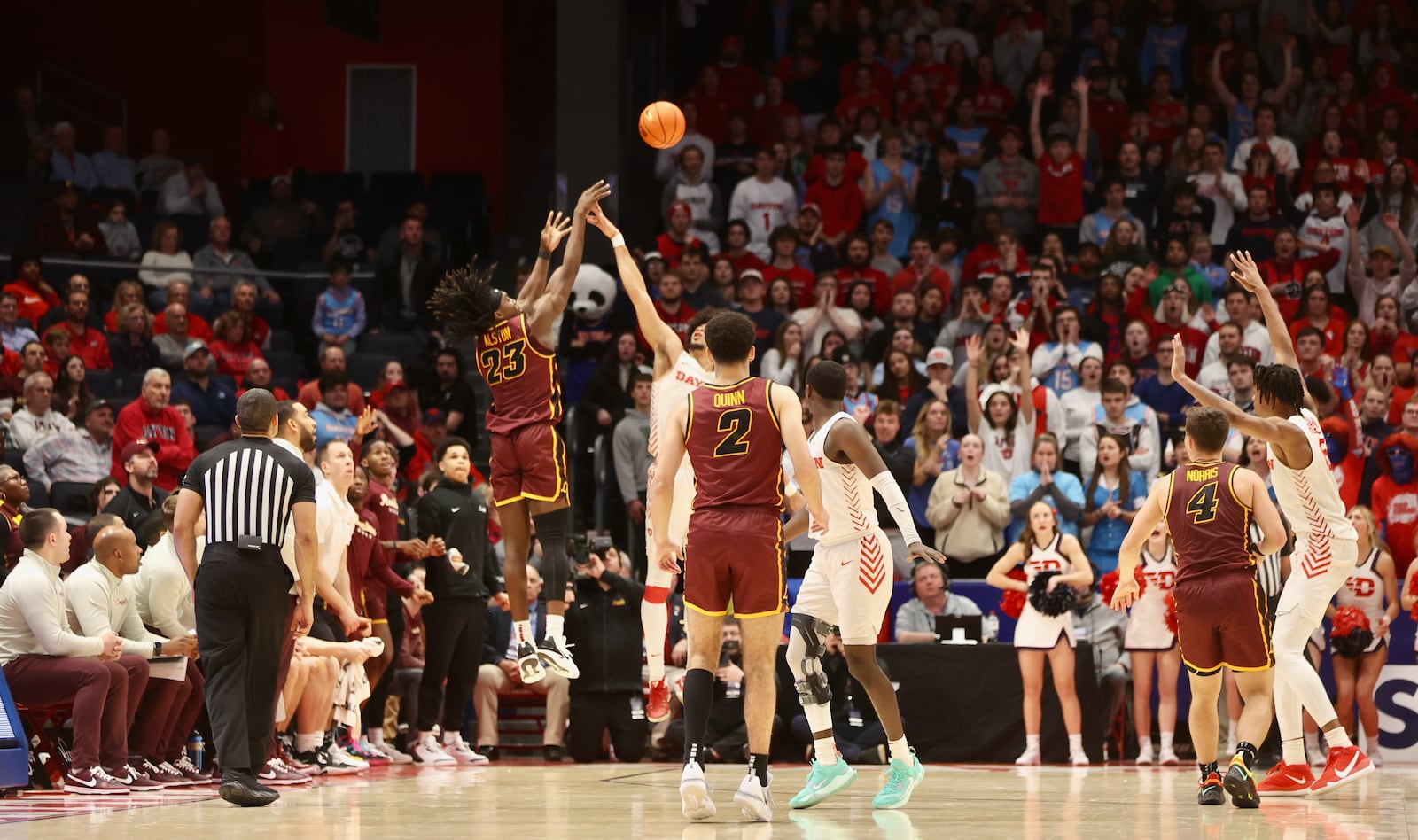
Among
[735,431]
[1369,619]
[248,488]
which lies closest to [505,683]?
[248,488]

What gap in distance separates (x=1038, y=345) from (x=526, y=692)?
19.6 ft

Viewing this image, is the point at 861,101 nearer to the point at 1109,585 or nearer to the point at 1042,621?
the point at 1109,585

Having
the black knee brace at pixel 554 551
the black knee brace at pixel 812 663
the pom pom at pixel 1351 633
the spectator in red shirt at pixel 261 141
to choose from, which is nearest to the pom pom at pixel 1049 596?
the pom pom at pixel 1351 633

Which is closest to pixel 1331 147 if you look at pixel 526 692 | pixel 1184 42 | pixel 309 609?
pixel 1184 42

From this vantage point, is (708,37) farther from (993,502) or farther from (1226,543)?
(1226,543)

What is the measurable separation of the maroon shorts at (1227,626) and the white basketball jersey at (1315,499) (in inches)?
21.2

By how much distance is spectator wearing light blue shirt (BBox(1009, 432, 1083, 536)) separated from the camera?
14484 mm

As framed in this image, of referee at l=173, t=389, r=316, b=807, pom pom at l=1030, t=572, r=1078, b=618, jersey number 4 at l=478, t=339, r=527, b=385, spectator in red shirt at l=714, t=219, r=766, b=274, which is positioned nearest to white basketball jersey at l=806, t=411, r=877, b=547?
jersey number 4 at l=478, t=339, r=527, b=385

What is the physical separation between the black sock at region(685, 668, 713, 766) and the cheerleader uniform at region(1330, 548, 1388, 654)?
24.9 feet

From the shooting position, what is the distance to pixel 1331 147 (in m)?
18.6

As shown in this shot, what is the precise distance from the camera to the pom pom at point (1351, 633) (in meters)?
13.5

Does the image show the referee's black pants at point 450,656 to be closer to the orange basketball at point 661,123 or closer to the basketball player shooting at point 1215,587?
the orange basketball at point 661,123

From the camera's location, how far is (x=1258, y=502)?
927 centimetres

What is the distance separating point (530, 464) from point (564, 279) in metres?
1.15
